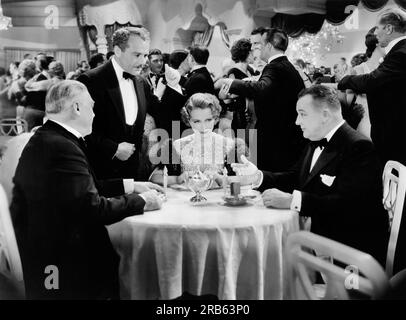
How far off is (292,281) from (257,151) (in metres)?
1.45

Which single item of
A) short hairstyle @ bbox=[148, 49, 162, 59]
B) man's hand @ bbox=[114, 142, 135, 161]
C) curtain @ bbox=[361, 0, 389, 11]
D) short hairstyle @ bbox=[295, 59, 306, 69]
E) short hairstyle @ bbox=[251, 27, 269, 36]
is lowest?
man's hand @ bbox=[114, 142, 135, 161]

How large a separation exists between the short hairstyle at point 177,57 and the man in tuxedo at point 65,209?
110 cm

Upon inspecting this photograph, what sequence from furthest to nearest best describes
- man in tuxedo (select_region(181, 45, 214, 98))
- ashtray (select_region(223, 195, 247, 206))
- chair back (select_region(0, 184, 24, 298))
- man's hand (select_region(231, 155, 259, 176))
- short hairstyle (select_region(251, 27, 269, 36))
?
1. man in tuxedo (select_region(181, 45, 214, 98))
2. short hairstyle (select_region(251, 27, 269, 36))
3. man's hand (select_region(231, 155, 259, 176))
4. ashtray (select_region(223, 195, 247, 206))
5. chair back (select_region(0, 184, 24, 298))

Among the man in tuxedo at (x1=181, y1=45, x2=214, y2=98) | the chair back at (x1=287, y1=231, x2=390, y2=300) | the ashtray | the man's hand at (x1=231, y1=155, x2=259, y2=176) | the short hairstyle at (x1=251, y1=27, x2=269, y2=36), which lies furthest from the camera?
the man in tuxedo at (x1=181, y1=45, x2=214, y2=98)

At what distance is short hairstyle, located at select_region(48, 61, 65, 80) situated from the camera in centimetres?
248

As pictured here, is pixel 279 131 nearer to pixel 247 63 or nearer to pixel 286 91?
pixel 286 91

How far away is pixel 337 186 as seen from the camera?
219cm

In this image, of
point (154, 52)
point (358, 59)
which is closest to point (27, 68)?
point (154, 52)

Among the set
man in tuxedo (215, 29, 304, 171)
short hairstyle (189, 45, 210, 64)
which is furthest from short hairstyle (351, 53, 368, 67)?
short hairstyle (189, 45, 210, 64)

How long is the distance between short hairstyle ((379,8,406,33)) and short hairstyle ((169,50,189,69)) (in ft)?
4.20

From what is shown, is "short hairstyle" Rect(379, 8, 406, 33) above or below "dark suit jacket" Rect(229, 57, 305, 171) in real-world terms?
above

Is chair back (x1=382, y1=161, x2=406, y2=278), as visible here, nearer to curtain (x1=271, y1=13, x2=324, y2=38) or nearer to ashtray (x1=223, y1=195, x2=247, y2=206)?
ashtray (x1=223, y1=195, x2=247, y2=206)

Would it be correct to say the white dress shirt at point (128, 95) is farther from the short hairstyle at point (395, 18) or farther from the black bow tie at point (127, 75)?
the short hairstyle at point (395, 18)
